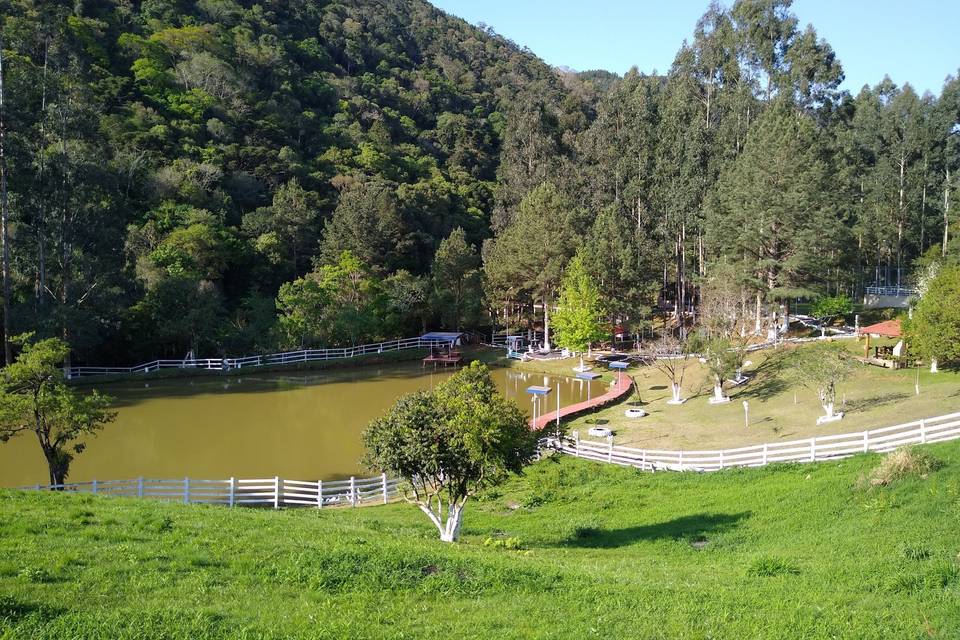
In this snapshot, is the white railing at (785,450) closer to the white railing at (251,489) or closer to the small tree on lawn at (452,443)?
the small tree on lawn at (452,443)

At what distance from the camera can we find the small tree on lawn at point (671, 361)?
1192 inches

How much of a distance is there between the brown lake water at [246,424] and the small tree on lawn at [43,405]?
451cm

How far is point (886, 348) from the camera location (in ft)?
102

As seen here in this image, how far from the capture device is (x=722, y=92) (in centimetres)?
5878

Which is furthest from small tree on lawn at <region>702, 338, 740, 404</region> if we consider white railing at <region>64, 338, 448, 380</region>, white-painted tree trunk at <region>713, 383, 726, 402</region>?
white railing at <region>64, 338, 448, 380</region>

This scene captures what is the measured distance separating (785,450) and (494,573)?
38.2ft

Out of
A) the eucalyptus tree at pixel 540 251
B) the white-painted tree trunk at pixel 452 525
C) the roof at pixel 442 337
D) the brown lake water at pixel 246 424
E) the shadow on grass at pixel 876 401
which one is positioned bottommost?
the brown lake water at pixel 246 424

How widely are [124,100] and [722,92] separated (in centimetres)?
5328

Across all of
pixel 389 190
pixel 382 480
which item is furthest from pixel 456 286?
pixel 382 480

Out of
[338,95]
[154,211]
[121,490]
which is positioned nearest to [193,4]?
[338,95]

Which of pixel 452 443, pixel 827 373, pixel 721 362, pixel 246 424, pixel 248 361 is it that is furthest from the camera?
pixel 248 361

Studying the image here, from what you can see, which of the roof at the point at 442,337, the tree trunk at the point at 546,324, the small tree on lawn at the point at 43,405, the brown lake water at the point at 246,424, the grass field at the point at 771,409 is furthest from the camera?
the roof at the point at 442,337

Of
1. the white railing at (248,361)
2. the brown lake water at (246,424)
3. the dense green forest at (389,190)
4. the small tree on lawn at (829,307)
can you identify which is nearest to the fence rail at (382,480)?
the brown lake water at (246,424)

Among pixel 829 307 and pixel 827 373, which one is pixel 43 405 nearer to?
pixel 827 373
